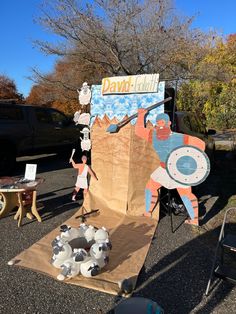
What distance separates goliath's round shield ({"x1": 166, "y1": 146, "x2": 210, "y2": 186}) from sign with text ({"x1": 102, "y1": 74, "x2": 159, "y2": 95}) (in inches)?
43.8

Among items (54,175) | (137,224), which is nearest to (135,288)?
(137,224)

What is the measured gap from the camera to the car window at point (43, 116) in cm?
937

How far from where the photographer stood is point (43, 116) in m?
9.57

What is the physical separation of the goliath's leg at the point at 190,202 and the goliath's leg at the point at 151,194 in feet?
1.33

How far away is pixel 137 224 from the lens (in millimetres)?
4734

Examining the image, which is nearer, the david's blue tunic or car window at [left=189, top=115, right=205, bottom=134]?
the david's blue tunic

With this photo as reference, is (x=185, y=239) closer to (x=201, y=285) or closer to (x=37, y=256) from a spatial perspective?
(x=201, y=285)

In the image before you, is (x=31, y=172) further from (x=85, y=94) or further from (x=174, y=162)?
(x=174, y=162)

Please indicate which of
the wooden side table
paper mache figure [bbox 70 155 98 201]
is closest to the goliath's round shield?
paper mache figure [bbox 70 155 98 201]

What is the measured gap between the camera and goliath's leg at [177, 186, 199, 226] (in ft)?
15.3

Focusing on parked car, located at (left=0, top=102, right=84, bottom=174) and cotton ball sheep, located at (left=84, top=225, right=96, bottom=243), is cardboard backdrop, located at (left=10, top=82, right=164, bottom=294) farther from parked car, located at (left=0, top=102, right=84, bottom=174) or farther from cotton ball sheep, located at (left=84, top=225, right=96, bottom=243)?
parked car, located at (left=0, top=102, right=84, bottom=174)

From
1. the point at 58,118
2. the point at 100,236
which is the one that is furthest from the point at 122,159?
the point at 58,118

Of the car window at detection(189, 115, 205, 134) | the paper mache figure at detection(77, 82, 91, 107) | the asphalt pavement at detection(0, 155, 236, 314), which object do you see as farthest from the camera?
the car window at detection(189, 115, 205, 134)

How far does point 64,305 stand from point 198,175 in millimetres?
2638
